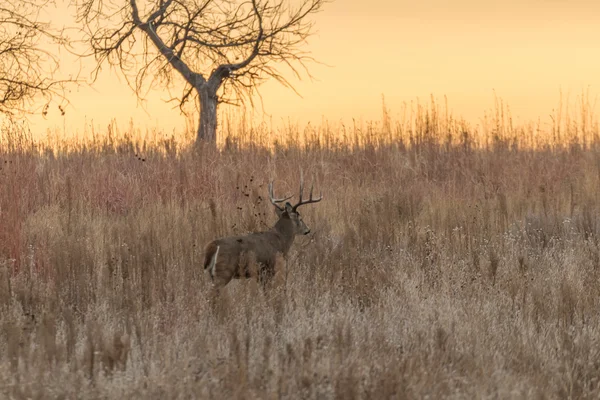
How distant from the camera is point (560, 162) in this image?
16734mm

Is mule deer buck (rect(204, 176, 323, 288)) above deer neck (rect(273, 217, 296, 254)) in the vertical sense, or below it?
below

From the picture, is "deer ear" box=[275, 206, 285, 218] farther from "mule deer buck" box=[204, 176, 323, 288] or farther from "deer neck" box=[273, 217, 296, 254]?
"mule deer buck" box=[204, 176, 323, 288]

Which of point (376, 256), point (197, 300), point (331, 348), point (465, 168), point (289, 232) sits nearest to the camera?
point (331, 348)

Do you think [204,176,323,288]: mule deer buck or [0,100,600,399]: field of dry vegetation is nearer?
[0,100,600,399]: field of dry vegetation

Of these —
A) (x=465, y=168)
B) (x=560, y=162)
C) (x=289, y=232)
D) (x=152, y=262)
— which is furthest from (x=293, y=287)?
(x=560, y=162)

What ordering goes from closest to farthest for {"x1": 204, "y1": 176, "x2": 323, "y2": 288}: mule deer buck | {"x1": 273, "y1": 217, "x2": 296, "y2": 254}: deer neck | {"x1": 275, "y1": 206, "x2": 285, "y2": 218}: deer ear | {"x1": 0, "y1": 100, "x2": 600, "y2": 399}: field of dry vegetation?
{"x1": 0, "y1": 100, "x2": 600, "y2": 399}: field of dry vegetation, {"x1": 204, "y1": 176, "x2": 323, "y2": 288}: mule deer buck, {"x1": 273, "y1": 217, "x2": 296, "y2": 254}: deer neck, {"x1": 275, "y1": 206, "x2": 285, "y2": 218}: deer ear

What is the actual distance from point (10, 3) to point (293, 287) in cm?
831

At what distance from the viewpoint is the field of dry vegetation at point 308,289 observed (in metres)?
5.07

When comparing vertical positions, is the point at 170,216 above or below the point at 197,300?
above

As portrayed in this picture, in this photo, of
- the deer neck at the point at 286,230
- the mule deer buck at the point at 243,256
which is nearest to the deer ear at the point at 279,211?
the deer neck at the point at 286,230

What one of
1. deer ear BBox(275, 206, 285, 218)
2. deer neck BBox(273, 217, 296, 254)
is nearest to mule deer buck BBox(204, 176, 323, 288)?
deer neck BBox(273, 217, 296, 254)

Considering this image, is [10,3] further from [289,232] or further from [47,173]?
[289,232]

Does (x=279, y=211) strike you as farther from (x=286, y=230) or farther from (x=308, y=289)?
(x=308, y=289)

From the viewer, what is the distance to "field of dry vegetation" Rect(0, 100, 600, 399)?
5.07m
